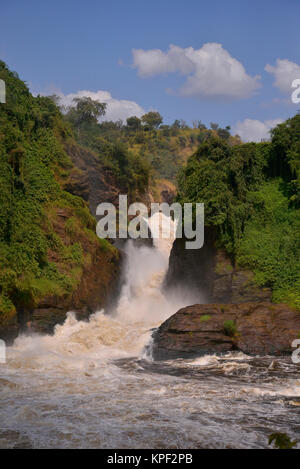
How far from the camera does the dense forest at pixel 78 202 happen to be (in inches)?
691

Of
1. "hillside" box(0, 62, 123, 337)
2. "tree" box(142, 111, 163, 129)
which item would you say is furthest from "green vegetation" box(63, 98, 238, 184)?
"hillside" box(0, 62, 123, 337)

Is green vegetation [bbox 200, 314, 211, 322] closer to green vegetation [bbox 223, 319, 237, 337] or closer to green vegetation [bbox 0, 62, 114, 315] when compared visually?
green vegetation [bbox 223, 319, 237, 337]

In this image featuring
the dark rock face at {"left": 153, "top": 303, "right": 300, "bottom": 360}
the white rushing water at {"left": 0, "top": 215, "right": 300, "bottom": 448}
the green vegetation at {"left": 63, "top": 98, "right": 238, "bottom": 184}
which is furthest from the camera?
the green vegetation at {"left": 63, "top": 98, "right": 238, "bottom": 184}

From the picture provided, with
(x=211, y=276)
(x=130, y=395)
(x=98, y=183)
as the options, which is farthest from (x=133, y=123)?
(x=130, y=395)

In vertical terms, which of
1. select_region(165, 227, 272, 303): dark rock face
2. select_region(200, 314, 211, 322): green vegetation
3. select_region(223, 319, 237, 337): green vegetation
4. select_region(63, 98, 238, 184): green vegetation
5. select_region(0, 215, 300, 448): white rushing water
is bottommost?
select_region(0, 215, 300, 448): white rushing water

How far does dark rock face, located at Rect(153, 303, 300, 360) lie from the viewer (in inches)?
584

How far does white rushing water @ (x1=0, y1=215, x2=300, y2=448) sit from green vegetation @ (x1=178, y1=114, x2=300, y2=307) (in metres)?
5.78

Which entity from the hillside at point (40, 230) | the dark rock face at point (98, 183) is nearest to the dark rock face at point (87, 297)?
the hillside at point (40, 230)

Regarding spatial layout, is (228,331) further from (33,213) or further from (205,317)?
(33,213)

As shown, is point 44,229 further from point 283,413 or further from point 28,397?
point 283,413

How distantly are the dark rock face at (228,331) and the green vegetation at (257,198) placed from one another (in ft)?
7.07

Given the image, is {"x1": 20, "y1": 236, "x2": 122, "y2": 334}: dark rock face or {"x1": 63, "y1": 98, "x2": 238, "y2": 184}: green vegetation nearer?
{"x1": 20, "y1": 236, "x2": 122, "y2": 334}: dark rock face

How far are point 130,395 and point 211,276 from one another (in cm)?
1140
